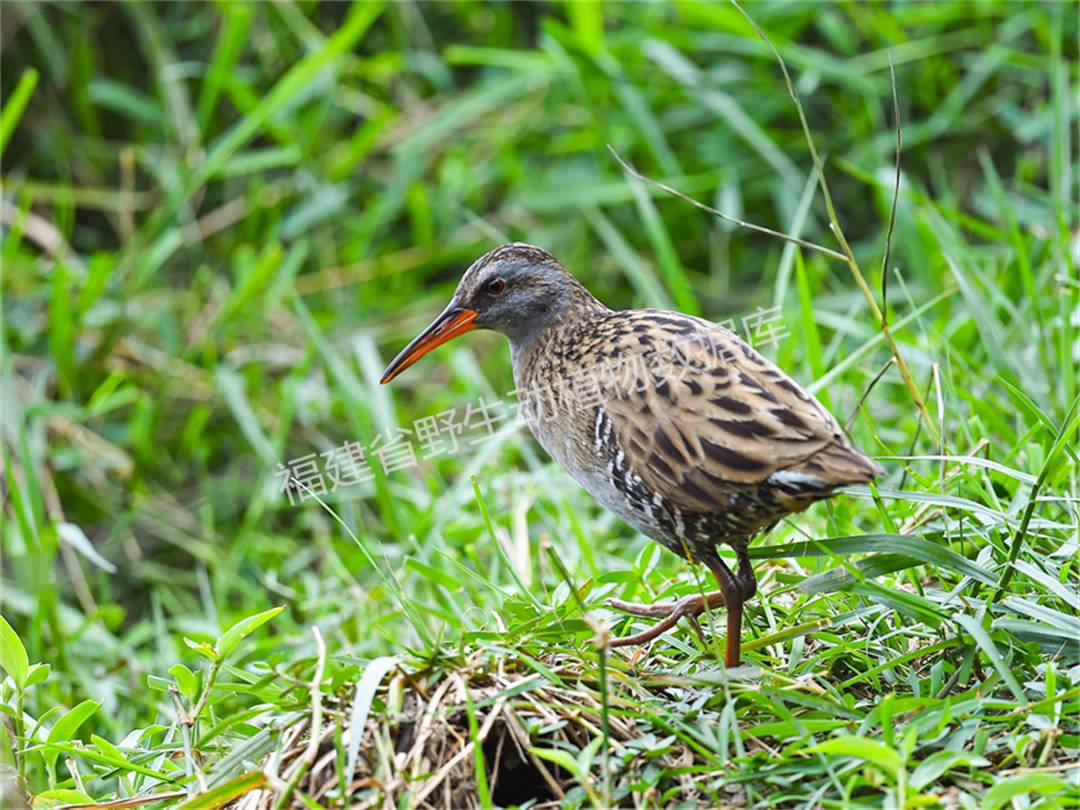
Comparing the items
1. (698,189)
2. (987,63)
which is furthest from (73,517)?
(987,63)

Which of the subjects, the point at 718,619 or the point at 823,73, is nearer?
the point at 718,619

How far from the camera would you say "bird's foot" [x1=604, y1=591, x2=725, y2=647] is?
2.92 metres

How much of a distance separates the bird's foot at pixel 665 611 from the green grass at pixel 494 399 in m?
0.06

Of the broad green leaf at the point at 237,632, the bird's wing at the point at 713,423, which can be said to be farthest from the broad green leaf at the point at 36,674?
the bird's wing at the point at 713,423

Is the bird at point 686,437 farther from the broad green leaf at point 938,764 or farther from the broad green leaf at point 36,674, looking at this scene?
the broad green leaf at point 36,674

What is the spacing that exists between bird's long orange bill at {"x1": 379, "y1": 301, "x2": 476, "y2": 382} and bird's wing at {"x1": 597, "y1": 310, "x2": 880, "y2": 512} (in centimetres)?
58

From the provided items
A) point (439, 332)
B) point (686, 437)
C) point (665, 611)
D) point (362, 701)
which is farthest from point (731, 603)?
point (439, 332)

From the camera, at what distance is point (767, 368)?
9.25ft

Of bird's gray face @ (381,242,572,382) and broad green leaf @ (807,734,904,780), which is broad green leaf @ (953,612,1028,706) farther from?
bird's gray face @ (381,242,572,382)

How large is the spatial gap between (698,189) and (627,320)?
3000mm

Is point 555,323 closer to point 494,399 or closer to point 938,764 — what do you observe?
point 938,764

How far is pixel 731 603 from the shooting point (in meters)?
2.75

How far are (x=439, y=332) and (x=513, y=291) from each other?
0.84 feet

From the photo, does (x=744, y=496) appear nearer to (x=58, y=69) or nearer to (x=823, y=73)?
(x=823, y=73)
